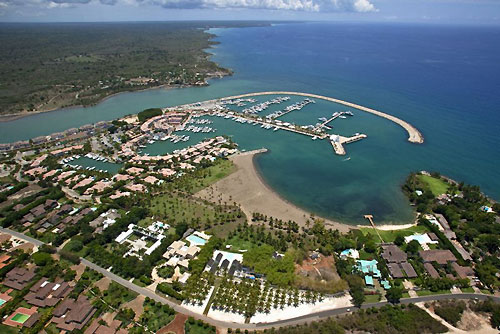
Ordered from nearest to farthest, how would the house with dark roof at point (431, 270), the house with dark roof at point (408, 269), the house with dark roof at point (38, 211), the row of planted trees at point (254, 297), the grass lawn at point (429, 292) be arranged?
the row of planted trees at point (254, 297)
the grass lawn at point (429, 292)
the house with dark roof at point (431, 270)
the house with dark roof at point (408, 269)
the house with dark roof at point (38, 211)

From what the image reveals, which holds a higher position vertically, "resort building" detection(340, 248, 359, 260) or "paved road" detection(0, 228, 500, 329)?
"resort building" detection(340, 248, 359, 260)

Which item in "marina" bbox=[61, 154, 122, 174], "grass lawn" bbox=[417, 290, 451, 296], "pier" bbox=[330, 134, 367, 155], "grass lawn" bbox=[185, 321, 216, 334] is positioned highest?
"pier" bbox=[330, 134, 367, 155]

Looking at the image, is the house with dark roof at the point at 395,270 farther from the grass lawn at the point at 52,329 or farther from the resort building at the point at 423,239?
the grass lawn at the point at 52,329

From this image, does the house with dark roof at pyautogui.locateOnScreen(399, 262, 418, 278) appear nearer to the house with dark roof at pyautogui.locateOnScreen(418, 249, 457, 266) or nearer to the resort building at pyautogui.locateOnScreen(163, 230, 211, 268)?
the house with dark roof at pyautogui.locateOnScreen(418, 249, 457, 266)

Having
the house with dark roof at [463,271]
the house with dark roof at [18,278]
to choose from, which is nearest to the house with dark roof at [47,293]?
the house with dark roof at [18,278]

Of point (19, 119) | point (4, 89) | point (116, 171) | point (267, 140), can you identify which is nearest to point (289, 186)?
point (267, 140)

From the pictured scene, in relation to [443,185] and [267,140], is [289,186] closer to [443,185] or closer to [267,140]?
[267,140]

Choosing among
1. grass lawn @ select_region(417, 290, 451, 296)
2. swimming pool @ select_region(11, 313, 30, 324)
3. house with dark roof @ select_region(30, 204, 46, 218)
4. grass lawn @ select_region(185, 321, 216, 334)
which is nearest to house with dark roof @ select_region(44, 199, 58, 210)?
house with dark roof @ select_region(30, 204, 46, 218)
